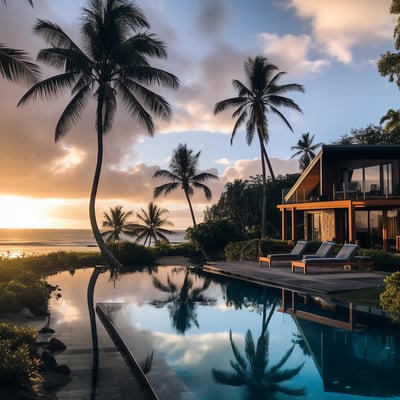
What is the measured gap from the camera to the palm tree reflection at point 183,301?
9942 millimetres

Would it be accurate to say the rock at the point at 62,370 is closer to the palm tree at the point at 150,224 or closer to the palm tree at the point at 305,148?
the palm tree at the point at 150,224

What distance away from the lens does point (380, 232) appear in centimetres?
2430

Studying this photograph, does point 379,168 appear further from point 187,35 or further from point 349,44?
point 187,35

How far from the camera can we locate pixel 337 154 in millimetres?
25953

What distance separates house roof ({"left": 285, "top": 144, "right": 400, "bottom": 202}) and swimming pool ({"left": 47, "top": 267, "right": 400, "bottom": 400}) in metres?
13.1

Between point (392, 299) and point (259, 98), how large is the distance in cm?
2443

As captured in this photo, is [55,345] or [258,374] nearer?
[258,374]

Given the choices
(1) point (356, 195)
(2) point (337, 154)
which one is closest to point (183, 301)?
(1) point (356, 195)

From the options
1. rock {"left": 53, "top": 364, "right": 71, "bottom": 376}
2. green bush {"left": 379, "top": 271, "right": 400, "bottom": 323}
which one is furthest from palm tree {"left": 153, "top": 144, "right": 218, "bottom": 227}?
rock {"left": 53, "top": 364, "right": 71, "bottom": 376}

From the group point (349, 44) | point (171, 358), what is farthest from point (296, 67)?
point (171, 358)

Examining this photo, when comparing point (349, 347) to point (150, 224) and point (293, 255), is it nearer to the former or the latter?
point (293, 255)

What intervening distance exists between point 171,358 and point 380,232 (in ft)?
64.7

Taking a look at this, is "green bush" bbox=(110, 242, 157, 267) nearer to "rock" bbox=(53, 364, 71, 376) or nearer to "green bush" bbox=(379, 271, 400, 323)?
"green bush" bbox=(379, 271, 400, 323)

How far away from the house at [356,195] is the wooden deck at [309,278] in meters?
4.90
